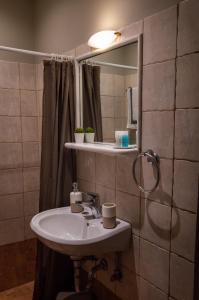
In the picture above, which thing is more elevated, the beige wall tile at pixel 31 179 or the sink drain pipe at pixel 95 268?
the beige wall tile at pixel 31 179

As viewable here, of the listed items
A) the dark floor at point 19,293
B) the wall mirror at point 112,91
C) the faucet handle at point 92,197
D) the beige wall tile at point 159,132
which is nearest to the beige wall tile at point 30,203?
the dark floor at point 19,293

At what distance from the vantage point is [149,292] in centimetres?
150

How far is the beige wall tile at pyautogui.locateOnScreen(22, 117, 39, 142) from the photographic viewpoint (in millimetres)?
2475

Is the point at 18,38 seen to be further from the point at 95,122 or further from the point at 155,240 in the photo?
the point at 155,240

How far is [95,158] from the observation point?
1.88 m

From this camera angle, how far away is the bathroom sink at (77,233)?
1424 mm

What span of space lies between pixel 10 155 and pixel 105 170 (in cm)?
107

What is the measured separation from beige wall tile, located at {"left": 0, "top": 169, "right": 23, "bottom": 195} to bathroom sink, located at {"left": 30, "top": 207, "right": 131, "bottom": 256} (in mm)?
715

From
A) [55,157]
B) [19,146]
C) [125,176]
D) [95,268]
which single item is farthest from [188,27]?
[19,146]

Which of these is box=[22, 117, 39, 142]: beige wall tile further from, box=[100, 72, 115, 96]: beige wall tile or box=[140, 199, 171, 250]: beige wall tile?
box=[140, 199, 171, 250]: beige wall tile

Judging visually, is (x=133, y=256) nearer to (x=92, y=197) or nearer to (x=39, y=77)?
(x=92, y=197)

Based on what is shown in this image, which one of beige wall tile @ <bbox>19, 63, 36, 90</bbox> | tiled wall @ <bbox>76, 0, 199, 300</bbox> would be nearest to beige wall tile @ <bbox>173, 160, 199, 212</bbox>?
tiled wall @ <bbox>76, 0, 199, 300</bbox>

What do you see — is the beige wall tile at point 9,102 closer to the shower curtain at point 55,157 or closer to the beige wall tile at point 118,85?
the shower curtain at point 55,157

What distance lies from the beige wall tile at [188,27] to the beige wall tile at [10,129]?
1.68m
